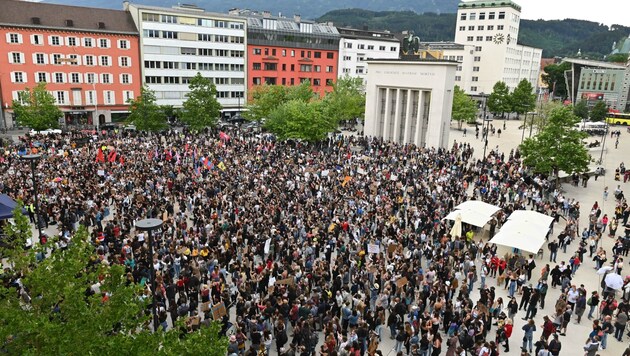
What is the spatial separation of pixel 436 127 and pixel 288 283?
36.4m

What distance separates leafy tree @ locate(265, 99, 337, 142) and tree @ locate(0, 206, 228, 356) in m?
39.3

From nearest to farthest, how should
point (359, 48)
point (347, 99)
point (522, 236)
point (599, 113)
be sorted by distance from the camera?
point (522, 236) < point (347, 99) < point (599, 113) < point (359, 48)

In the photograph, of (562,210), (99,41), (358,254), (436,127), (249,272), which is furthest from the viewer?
(99,41)

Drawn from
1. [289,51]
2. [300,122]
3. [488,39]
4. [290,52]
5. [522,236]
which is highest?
[488,39]

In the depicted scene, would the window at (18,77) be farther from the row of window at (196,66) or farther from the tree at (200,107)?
the tree at (200,107)

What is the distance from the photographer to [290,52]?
8144 centimetres

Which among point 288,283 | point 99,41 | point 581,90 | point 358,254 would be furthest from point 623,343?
point 581,90

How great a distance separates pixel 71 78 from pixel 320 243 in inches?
2168

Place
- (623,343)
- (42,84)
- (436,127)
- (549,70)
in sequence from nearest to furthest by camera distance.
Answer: (623,343), (436,127), (42,84), (549,70)

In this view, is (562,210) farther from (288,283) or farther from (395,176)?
(288,283)

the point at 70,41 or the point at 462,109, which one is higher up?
the point at 70,41

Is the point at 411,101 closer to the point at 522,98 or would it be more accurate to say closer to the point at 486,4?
the point at 522,98

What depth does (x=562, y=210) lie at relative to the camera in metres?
30.8

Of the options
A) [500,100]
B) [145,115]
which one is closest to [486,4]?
[500,100]
